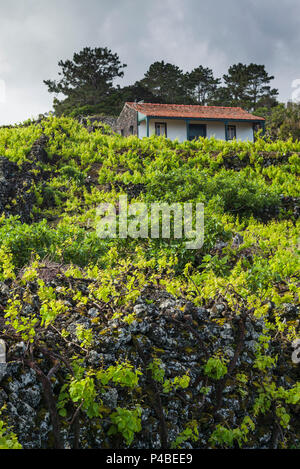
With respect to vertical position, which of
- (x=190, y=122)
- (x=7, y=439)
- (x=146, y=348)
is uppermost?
(x=190, y=122)

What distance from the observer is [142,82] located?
49875mm

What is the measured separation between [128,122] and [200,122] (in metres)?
6.13

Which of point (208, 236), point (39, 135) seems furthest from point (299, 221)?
point (39, 135)

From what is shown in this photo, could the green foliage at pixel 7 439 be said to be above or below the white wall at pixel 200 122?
below

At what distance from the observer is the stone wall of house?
1096 inches

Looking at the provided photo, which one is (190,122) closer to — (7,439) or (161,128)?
(161,128)

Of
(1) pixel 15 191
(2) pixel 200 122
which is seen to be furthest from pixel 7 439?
(2) pixel 200 122

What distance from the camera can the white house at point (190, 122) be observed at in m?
25.7

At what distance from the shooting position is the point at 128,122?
96.8ft

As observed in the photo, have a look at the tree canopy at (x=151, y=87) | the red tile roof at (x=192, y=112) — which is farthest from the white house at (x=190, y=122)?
the tree canopy at (x=151, y=87)

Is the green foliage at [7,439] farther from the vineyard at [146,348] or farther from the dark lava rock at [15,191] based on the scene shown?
the dark lava rock at [15,191]

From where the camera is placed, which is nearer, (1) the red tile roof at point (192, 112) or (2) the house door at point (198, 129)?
(1) the red tile roof at point (192, 112)

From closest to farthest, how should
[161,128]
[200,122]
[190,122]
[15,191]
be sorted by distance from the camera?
[15,191] < [161,128] < [190,122] < [200,122]

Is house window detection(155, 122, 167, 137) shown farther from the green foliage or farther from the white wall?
the green foliage
